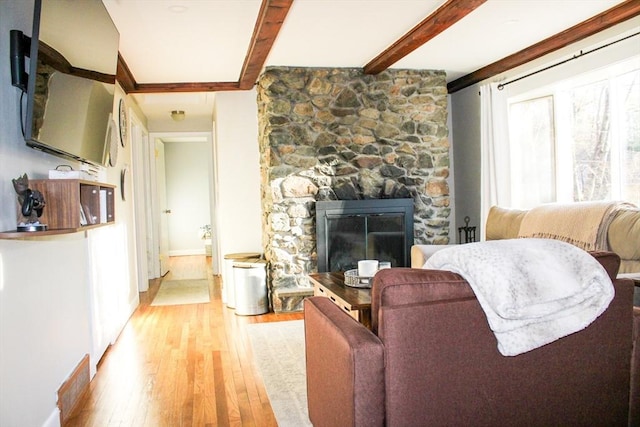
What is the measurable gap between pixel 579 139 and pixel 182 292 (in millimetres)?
4651

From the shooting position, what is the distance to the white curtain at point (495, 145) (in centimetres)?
491

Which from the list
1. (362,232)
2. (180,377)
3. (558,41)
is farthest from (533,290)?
(362,232)

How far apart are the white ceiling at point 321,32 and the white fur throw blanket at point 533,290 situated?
2226 millimetres

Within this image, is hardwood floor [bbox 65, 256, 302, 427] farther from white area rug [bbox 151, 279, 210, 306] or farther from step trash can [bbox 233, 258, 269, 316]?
white area rug [bbox 151, 279, 210, 306]

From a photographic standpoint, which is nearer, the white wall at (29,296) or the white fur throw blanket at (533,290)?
the white fur throw blanket at (533,290)

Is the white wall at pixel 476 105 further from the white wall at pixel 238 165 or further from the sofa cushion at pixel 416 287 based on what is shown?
the sofa cushion at pixel 416 287

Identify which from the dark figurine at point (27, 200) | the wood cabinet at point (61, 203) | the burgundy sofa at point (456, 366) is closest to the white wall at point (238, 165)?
the wood cabinet at point (61, 203)

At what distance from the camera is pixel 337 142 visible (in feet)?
16.7

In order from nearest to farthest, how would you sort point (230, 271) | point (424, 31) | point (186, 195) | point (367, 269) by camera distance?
point (367, 269) < point (424, 31) < point (230, 271) < point (186, 195)

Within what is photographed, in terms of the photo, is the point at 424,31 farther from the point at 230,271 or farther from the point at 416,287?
the point at 230,271

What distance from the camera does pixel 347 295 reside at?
276 cm

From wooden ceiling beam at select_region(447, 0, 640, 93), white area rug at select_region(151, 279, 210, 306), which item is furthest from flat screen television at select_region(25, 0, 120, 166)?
wooden ceiling beam at select_region(447, 0, 640, 93)

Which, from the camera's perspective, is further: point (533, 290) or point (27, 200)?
point (27, 200)

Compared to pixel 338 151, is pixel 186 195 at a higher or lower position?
lower
